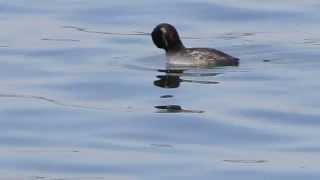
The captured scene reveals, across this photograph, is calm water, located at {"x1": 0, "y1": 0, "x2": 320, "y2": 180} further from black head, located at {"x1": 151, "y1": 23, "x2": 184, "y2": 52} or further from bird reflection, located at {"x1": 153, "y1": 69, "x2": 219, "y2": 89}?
black head, located at {"x1": 151, "y1": 23, "x2": 184, "y2": 52}

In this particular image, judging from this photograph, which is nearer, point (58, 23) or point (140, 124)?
point (140, 124)

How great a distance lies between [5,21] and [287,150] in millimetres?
10085

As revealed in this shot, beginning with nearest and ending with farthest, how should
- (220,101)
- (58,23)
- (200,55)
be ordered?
(220,101) < (200,55) < (58,23)

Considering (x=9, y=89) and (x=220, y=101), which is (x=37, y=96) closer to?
(x=9, y=89)

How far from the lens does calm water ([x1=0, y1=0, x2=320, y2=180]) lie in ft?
39.9

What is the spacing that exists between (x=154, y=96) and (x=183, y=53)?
105 inches

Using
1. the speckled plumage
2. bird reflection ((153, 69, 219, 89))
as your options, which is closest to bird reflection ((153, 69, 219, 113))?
bird reflection ((153, 69, 219, 89))

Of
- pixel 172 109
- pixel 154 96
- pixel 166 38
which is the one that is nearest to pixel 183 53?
pixel 166 38

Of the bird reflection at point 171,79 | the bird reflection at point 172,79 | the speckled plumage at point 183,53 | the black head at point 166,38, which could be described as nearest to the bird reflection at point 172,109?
the bird reflection at point 172,79

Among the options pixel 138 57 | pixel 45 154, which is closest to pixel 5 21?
pixel 138 57

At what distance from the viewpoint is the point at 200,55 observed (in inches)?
706

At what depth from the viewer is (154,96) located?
15719 mm

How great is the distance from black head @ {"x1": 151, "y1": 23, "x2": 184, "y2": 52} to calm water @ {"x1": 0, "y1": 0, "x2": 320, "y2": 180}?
224 millimetres

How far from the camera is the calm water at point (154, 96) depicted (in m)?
12.2
